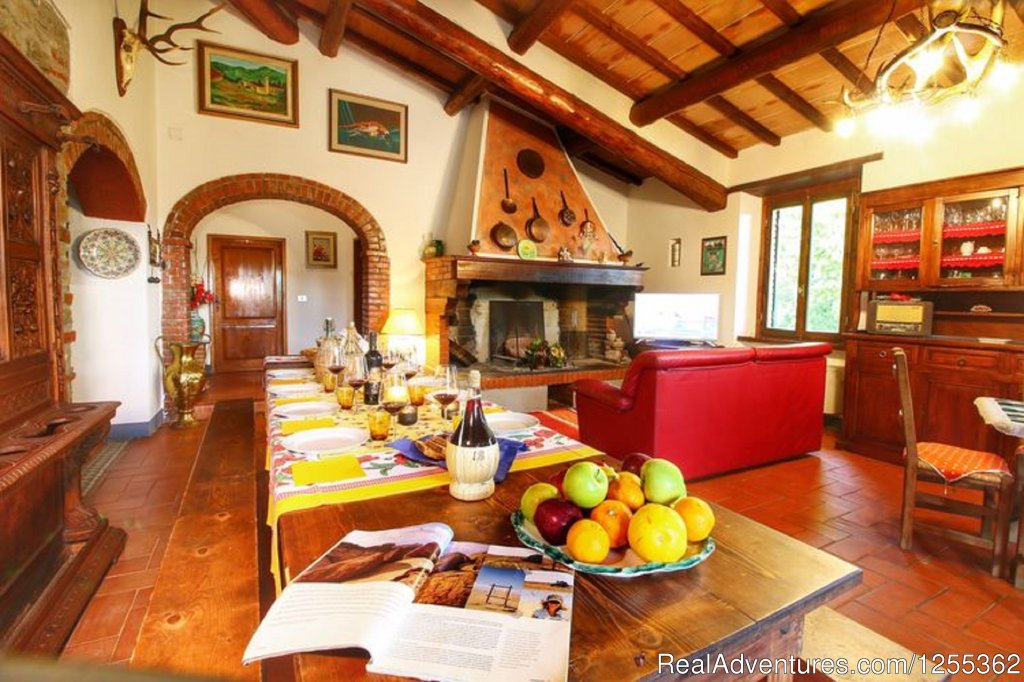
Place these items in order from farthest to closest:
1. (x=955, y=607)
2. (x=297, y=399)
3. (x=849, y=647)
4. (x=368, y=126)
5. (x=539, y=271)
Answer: (x=539, y=271) < (x=368, y=126) < (x=297, y=399) < (x=955, y=607) < (x=849, y=647)

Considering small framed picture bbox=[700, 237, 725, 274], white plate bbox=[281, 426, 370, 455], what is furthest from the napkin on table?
small framed picture bbox=[700, 237, 725, 274]

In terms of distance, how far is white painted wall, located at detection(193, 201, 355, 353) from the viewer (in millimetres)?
6602

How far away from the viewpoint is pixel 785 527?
254 cm

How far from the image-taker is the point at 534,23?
3.97 m

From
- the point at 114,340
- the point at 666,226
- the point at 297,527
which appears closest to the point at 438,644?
the point at 297,527

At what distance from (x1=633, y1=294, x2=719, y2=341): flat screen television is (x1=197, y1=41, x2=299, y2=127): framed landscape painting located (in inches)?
157

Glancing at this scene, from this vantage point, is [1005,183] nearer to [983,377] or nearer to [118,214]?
[983,377]

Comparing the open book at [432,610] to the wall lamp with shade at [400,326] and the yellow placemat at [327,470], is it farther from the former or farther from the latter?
the wall lamp with shade at [400,326]

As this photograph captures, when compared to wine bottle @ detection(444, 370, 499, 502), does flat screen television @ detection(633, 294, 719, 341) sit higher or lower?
higher

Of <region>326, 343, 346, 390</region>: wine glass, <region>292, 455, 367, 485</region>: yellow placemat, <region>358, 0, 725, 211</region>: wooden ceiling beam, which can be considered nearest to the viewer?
<region>292, 455, 367, 485</region>: yellow placemat

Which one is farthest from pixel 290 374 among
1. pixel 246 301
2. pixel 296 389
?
pixel 246 301

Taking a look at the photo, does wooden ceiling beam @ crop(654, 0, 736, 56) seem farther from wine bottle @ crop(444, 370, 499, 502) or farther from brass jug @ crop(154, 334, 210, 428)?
brass jug @ crop(154, 334, 210, 428)

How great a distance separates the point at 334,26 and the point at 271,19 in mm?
563

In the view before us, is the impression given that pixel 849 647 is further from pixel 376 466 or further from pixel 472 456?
pixel 376 466
